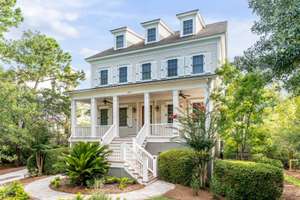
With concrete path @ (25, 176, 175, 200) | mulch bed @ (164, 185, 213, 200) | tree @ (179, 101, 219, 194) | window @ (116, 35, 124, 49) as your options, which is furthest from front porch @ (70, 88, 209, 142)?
window @ (116, 35, 124, 49)

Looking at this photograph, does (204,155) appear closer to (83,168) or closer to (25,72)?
(83,168)

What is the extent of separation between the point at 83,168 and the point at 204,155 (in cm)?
480

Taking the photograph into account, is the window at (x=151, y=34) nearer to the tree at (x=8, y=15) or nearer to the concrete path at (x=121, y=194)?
the tree at (x=8, y=15)

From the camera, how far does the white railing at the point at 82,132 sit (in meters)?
15.3

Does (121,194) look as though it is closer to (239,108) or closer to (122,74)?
(239,108)

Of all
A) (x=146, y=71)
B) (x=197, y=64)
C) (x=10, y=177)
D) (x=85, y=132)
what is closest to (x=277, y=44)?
(x=197, y=64)

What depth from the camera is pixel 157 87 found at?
13328 millimetres

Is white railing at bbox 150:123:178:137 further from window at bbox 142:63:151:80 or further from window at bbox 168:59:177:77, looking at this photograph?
window at bbox 142:63:151:80

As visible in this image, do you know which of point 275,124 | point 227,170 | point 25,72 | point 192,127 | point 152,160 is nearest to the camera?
point 227,170

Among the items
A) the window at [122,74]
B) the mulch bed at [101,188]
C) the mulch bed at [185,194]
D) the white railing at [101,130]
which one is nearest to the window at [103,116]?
the window at [122,74]

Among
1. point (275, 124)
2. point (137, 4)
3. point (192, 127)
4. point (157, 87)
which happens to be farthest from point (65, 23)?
point (275, 124)

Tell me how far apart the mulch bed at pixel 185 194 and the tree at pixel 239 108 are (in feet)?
9.63

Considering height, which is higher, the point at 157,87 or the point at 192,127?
the point at 157,87

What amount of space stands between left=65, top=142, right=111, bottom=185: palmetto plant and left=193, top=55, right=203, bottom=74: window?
790 centimetres
